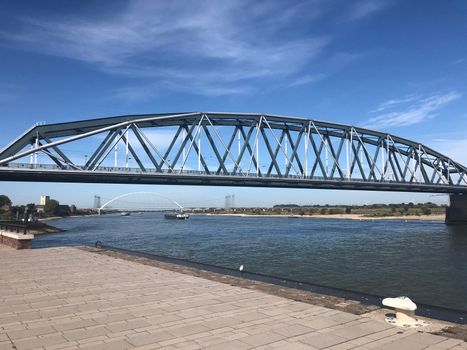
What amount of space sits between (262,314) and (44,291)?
24.0ft

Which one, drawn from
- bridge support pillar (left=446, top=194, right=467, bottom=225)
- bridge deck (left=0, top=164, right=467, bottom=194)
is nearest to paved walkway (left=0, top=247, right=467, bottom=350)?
bridge deck (left=0, top=164, right=467, bottom=194)

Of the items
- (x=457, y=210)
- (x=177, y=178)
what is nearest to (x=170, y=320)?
(x=177, y=178)

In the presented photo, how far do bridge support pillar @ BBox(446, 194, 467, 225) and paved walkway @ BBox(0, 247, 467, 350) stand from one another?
321 ft

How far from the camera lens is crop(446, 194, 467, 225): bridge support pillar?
9694 centimetres

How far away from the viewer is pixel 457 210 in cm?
9950

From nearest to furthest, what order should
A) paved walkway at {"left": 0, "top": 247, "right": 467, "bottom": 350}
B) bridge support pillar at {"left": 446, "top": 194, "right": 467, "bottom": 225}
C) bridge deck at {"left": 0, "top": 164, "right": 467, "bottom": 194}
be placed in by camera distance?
1. paved walkway at {"left": 0, "top": 247, "right": 467, "bottom": 350}
2. bridge deck at {"left": 0, "top": 164, "right": 467, "bottom": 194}
3. bridge support pillar at {"left": 446, "top": 194, "right": 467, "bottom": 225}

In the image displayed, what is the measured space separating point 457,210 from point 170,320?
106m

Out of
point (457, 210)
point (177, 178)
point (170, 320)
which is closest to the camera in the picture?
point (170, 320)

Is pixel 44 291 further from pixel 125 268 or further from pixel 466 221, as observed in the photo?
pixel 466 221

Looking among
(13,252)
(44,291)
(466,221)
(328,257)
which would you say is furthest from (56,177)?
(466,221)

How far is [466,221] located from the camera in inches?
3735

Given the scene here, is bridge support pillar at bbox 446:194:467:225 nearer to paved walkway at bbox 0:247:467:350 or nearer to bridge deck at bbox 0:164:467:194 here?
bridge deck at bbox 0:164:467:194

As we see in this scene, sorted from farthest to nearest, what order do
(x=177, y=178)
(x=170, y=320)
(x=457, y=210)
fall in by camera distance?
(x=457, y=210)
(x=177, y=178)
(x=170, y=320)

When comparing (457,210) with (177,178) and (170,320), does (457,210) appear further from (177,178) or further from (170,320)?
(170,320)
